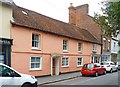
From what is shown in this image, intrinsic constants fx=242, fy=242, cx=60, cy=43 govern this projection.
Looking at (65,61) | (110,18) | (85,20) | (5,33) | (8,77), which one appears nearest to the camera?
(8,77)

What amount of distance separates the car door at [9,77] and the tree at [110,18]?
23.5ft

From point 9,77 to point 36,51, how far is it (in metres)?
11.8

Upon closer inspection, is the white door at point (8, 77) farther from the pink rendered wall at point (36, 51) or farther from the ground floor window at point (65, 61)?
the ground floor window at point (65, 61)

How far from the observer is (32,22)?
23625mm

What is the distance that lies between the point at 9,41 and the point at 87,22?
25944 millimetres

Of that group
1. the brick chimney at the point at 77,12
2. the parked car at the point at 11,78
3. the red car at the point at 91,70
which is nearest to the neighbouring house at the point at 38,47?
the red car at the point at 91,70

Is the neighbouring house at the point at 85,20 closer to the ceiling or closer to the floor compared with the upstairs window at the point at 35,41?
closer to the ceiling

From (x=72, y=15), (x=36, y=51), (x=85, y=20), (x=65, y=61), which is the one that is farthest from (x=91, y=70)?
(x=85, y=20)

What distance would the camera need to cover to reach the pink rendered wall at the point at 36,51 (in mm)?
20375

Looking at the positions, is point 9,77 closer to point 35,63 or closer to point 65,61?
point 35,63

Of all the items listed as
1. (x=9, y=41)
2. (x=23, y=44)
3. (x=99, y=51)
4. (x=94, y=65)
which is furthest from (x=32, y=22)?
(x=99, y=51)

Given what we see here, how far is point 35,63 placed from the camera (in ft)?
75.4

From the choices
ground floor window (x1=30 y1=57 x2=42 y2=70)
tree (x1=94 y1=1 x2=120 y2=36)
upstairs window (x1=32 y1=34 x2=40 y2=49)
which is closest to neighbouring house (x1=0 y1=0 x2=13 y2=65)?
ground floor window (x1=30 y1=57 x2=42 y2=70)

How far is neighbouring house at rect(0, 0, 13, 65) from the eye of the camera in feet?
62.6
